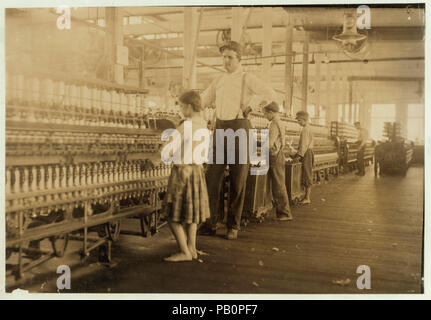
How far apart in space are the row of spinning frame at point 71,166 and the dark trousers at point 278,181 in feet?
5.78

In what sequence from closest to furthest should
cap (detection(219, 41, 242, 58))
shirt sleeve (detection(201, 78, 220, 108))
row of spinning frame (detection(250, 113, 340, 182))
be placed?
1. cap (detection(219, 41, 242, 58))
2. shirt sleeve (detection(201, 78, 220, 108))
3. row of spinning frame (detection(250, 113, 340, 182))

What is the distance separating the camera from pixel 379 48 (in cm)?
1126

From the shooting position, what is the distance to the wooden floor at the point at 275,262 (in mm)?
3160

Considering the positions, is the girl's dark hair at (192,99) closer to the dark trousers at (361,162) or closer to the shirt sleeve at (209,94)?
the shirt sleeve at (209,94)

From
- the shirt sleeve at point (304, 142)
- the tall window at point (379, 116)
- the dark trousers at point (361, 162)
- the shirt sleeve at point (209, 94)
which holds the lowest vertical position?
the dark trousers at point (361, 162)

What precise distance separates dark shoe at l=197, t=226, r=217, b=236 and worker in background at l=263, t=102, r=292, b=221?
130 centimetres

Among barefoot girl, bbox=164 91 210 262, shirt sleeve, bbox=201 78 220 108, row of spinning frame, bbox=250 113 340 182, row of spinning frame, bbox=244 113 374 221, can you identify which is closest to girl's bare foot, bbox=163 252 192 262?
barefoot girl, bbox=164 91 210 262

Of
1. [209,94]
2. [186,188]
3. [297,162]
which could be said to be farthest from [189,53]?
[186,188]

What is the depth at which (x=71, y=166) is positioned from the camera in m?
3.19

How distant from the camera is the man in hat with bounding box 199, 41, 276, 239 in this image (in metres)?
4.25

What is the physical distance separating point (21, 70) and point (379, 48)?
1039 centimetres

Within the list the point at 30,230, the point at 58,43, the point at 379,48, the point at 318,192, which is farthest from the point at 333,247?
the point at 379,48

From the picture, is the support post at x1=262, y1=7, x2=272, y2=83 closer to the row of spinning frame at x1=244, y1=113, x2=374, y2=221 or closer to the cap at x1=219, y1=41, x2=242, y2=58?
the row of spinning frame at x1=244, y1=113, x2=374, y2=221

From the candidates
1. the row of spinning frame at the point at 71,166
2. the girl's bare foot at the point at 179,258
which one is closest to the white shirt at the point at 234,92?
the row of spinning frame at the point at 71,166
